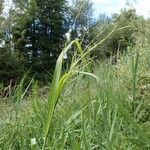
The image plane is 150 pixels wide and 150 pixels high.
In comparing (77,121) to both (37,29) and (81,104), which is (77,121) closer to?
(81,104)

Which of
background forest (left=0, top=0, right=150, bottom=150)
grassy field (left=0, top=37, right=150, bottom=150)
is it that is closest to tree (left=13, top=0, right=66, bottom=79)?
background forest (left=0, top=0, right=150, bottom=150)

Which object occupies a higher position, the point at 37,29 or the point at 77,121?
the point at 37,29

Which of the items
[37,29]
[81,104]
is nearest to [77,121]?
[81,104]

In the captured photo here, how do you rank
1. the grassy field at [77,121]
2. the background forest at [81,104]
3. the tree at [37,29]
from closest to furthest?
the background forest at [81,104], the grassy field at [77,121], the tree at [37,29]

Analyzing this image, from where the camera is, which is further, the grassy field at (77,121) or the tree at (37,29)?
the tree at (37,29)

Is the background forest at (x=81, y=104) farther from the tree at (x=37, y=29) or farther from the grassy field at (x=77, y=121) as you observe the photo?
the tree at (x=37, y=29)

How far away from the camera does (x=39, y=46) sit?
37.7 metres

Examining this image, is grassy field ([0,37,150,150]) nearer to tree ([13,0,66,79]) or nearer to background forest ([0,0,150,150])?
background forest ([0,0,150,150])

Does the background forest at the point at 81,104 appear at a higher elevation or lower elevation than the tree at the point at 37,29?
lower

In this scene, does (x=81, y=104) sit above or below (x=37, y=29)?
below

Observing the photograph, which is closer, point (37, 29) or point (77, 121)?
point (77, 121)

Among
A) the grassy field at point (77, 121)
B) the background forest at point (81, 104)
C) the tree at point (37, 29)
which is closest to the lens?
the background forest at point (81, 104)

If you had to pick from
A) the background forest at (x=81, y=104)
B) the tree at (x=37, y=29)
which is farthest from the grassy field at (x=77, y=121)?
the tree at (x=37, y=29)

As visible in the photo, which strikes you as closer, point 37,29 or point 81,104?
point 81,104
